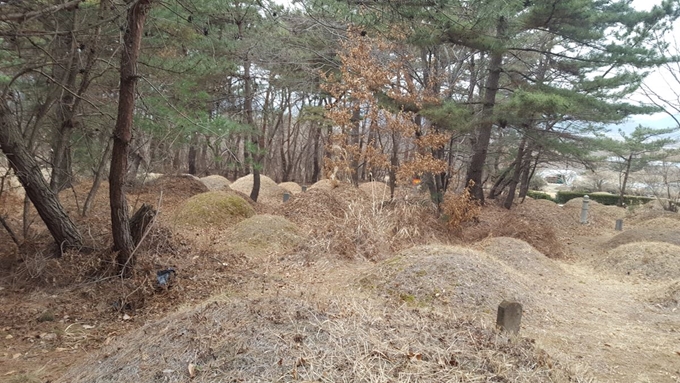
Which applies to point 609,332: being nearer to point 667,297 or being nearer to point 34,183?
point 667,297

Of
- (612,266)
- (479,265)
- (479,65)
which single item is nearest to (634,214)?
(479,65)

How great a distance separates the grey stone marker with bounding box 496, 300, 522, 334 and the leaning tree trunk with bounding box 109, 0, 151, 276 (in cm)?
383

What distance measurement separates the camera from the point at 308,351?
2238mm

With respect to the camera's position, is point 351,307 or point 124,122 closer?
point 351,307

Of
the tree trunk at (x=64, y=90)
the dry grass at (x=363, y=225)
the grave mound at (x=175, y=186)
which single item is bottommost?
the dry grass at (x=363, y=225)

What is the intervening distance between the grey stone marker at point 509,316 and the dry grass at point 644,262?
5392mm

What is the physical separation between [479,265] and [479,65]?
9708 mm

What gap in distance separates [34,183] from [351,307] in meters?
3.72

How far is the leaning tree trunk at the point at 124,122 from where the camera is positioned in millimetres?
4176

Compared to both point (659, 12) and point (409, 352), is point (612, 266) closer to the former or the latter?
point (659, 12)

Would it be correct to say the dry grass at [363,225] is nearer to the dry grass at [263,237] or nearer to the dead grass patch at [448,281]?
the dry grass at [263,237]

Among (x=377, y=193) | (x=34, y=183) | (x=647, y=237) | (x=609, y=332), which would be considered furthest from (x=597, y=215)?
(x=34, y=183)

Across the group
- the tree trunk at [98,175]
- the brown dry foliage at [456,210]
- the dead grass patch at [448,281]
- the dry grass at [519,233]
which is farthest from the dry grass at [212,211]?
the dry grass at [519,233]

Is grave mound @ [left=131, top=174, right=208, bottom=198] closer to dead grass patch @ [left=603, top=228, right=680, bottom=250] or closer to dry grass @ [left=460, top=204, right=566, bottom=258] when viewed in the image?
dry grass @ [left=460, top=204, right=566, bottom=258]
